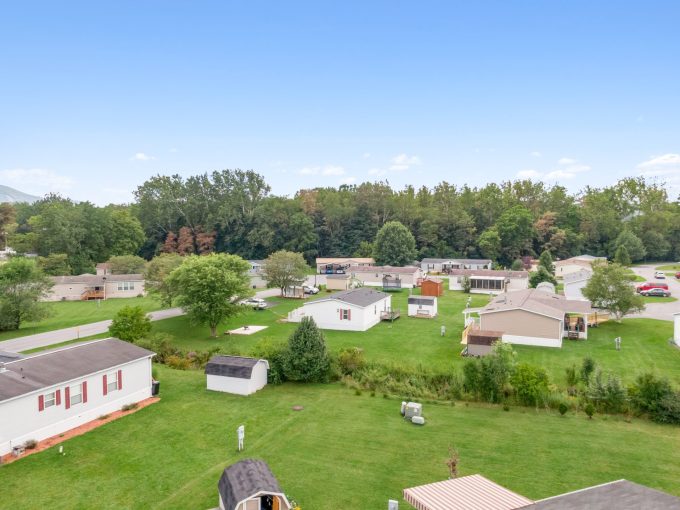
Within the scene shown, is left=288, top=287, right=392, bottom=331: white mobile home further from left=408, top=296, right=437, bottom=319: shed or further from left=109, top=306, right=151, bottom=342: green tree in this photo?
left=109, top=306, right=151, bottom=342: green tree

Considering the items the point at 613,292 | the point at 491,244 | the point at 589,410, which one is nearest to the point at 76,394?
the point at 589,410

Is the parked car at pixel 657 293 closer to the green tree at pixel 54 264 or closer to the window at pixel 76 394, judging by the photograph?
the window at pixel 76 394

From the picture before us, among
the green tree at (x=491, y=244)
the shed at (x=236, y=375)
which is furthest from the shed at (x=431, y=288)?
the green tree at (x=491, y=244)

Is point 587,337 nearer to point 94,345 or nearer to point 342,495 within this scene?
point 342,495

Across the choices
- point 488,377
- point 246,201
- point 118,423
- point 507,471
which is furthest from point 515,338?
point 246,201

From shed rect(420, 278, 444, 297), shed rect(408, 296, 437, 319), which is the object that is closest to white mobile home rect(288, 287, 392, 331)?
shed rect(408, 296, 437, 319)

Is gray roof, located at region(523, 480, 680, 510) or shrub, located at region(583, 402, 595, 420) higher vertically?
gray roof, located at region(523, 480, 680, 510)
